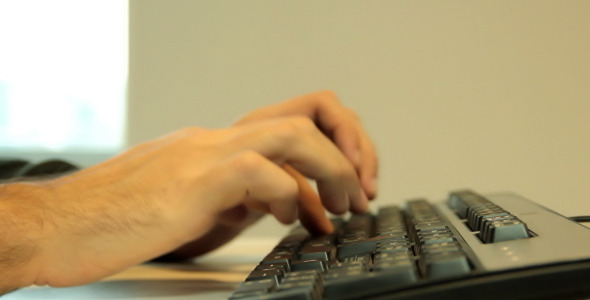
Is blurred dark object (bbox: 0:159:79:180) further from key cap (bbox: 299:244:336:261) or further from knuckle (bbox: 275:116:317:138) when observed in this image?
key cap (bbox: 299:244:336:261)

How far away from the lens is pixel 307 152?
60 cm

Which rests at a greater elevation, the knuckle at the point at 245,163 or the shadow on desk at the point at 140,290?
the knuckle at the point at 245,163

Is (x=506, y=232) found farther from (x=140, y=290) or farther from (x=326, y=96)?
(x=326, y=96)

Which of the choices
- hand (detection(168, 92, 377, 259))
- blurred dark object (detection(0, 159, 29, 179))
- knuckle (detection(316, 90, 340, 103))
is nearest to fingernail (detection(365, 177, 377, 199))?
hand (detection(168, 92, 377, 259))

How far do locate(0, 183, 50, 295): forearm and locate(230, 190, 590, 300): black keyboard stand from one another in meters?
0.18

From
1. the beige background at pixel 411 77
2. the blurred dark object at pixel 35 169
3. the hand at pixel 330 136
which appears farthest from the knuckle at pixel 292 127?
the beige background at pixel 411 77

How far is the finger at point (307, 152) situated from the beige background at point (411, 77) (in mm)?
628

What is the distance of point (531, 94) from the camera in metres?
1.22

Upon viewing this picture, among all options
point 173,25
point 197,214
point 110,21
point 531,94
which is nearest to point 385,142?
point 531,94

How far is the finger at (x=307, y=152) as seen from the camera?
57 centimetres

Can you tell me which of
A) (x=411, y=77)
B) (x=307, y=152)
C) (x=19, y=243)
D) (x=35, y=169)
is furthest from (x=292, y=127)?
(x=411, y=77)

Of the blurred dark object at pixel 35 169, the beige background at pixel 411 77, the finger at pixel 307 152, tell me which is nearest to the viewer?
the finger at pixel 307 152

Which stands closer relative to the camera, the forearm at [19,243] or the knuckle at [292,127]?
the forearm at [19,243]

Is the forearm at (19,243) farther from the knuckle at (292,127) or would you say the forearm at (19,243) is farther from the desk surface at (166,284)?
the knuckle at (292,127)
